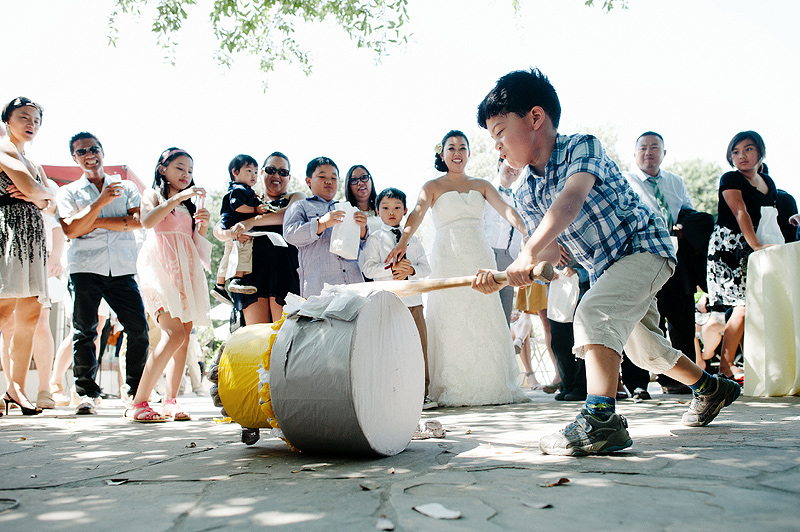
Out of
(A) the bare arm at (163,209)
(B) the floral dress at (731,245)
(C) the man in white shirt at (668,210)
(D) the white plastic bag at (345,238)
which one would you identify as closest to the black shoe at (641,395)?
(C) the man in white shirt at (668,210)

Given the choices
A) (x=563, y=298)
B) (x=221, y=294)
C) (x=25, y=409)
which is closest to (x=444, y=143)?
(x=563, y=298)

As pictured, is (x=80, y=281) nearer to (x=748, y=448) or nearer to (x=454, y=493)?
(x=454, y=493)

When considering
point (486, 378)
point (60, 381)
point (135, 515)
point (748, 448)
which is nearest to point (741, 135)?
point (486, 378)

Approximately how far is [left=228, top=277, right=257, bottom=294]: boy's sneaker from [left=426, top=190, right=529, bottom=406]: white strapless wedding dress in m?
1.60

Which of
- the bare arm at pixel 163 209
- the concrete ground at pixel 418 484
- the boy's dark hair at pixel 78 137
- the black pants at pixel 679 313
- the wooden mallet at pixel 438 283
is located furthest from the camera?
the black pants at pixel 679 313

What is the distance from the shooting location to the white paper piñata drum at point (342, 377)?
7.74 ft

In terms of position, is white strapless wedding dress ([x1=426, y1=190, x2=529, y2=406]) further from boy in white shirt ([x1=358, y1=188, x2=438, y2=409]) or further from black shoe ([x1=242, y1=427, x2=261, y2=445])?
black shoe ([x1=242, y1=427, x2=261, y2=445])

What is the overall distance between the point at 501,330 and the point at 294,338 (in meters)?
3.22

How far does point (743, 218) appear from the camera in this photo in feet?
17.6

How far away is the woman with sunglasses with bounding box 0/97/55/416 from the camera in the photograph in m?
4.61

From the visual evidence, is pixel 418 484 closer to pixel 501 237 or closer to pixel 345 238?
pixel 345 238

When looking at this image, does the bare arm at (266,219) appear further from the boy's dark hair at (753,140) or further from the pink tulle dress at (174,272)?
the boy's dark hair at (753,140)

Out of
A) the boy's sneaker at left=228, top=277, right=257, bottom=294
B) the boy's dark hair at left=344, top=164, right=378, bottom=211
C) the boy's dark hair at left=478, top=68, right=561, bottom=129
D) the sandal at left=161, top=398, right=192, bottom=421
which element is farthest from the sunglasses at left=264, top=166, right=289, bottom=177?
the boy's dark hair at left=478, top=68, right=561, bottom=129

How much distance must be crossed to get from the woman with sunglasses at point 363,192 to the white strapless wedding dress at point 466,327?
0.57 m
